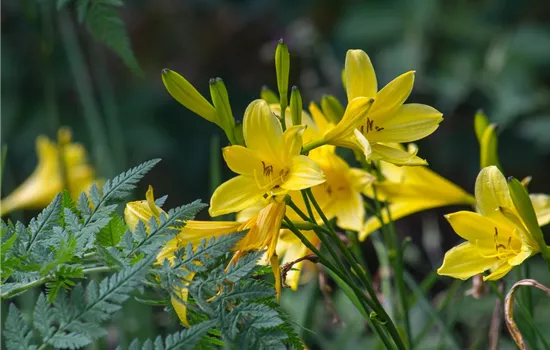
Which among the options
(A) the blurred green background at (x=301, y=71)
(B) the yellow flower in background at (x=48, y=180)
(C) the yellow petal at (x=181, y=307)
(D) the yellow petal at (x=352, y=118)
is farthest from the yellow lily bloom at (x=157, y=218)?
(A) the blurred green background at (x=301, y=71)

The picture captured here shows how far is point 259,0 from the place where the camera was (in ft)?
6.84

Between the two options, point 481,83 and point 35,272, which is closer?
point 35,272

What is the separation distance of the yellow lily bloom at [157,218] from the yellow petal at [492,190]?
0.21m

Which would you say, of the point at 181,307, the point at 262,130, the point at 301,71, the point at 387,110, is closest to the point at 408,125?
the point at 387,110

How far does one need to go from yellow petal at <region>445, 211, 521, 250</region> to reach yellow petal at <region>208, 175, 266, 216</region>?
0.14 meters

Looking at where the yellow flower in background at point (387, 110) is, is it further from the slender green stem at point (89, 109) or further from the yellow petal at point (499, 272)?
the slender green stem at point (89, 109)

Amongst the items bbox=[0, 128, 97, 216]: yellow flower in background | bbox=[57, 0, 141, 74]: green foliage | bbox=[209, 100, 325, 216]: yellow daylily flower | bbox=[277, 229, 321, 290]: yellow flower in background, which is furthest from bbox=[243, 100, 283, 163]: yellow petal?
bbox=[0, 128, 97, 216]: yellow flower in background

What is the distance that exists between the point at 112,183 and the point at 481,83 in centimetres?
152

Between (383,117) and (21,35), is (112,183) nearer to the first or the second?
(383,117)

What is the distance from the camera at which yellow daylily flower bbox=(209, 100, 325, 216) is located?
1.71 ft

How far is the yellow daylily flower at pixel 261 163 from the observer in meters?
0.52

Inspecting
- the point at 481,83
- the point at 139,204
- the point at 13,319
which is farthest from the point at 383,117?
the point at 481,83

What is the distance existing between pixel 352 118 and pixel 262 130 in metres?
0.06

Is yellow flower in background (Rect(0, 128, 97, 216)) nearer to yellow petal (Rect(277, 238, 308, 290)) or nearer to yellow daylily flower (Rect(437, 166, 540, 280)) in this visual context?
yellow petal (Rect(277, 238, 308, 290))
